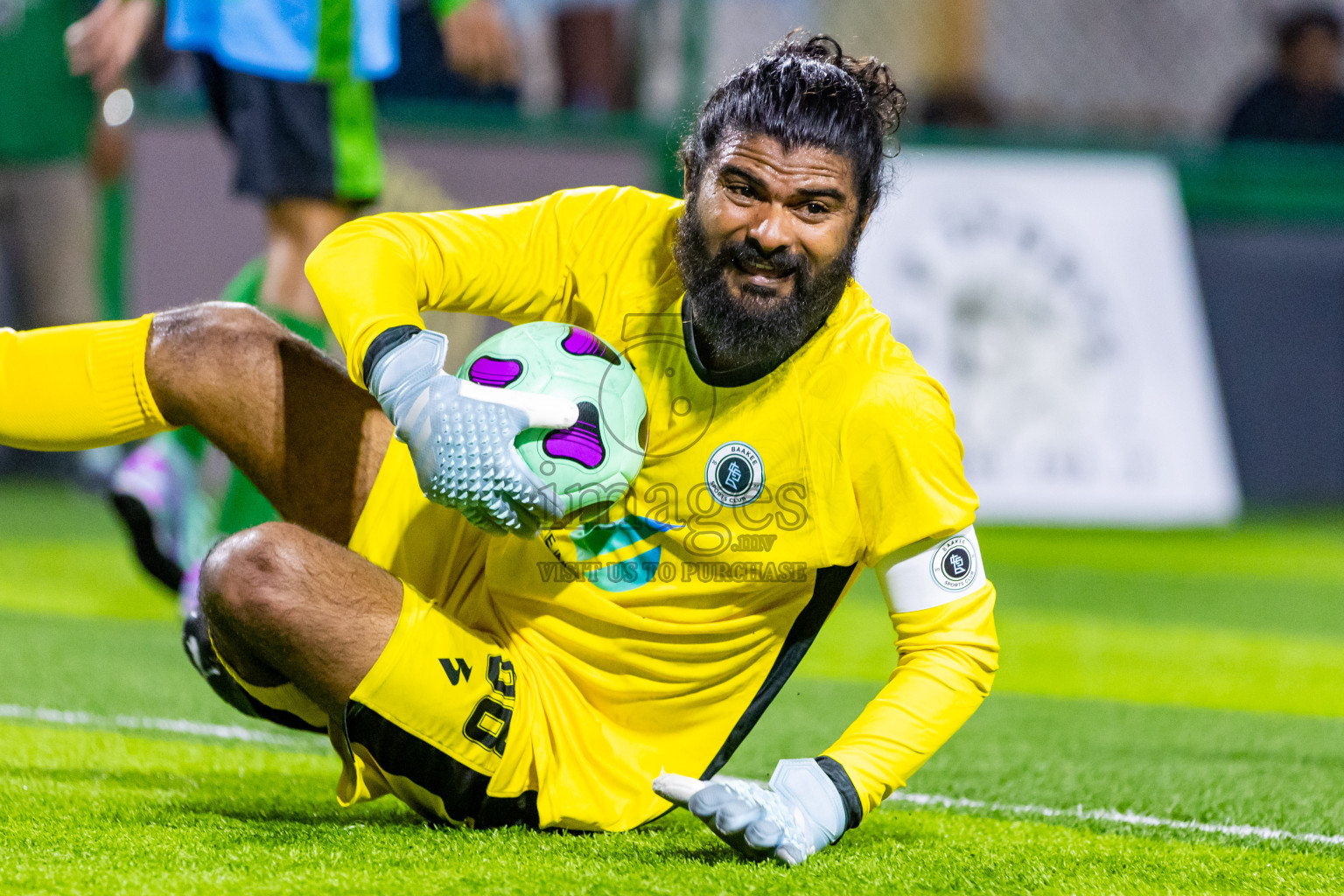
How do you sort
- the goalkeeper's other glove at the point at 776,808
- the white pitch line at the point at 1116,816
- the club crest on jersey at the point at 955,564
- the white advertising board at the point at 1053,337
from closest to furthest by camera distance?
the goalkeeper's other glove at the point at 776,808 < the club crest on jersey at the point at 955,564 < the white pitch line at the point at 1116,816 < the white advertising board at the point at 1053,337

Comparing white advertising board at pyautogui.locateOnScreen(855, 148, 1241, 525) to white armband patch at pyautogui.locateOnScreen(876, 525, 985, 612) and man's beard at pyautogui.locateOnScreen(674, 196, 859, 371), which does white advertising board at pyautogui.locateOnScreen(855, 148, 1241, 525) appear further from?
white armband patch at pyautogui.locateOnScreen(876, 525, 985, 612)

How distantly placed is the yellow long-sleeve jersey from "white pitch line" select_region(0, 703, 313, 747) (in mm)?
826

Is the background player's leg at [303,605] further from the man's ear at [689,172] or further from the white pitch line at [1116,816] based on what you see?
the white pitch line at [1116,816]

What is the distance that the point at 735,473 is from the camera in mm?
2311

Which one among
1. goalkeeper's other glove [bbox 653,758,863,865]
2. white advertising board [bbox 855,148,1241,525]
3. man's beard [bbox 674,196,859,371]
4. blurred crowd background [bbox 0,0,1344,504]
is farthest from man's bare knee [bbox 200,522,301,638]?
white advertising board [bbox 855,148,1241,525]

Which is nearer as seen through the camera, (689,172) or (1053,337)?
Result: (689,172)

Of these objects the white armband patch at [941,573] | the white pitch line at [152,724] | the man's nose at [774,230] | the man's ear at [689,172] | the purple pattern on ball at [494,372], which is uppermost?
the man's ear at [689,172]

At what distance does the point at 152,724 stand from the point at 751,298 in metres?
1.57

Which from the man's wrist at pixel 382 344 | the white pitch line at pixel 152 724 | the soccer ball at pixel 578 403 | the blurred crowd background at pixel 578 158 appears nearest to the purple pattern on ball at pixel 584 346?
the soccer ball at pixel 578 403

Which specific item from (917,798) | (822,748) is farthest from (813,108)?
(822,748)

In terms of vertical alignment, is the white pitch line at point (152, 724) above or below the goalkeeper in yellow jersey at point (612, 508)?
below

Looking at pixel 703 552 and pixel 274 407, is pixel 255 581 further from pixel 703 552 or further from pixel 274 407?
pixel 703 552

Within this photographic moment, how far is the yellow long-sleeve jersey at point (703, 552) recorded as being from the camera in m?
2.25

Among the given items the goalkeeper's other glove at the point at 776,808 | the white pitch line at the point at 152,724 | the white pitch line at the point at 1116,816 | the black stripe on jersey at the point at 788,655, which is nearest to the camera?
the goalkeeper's other glove at the point at 776,808
